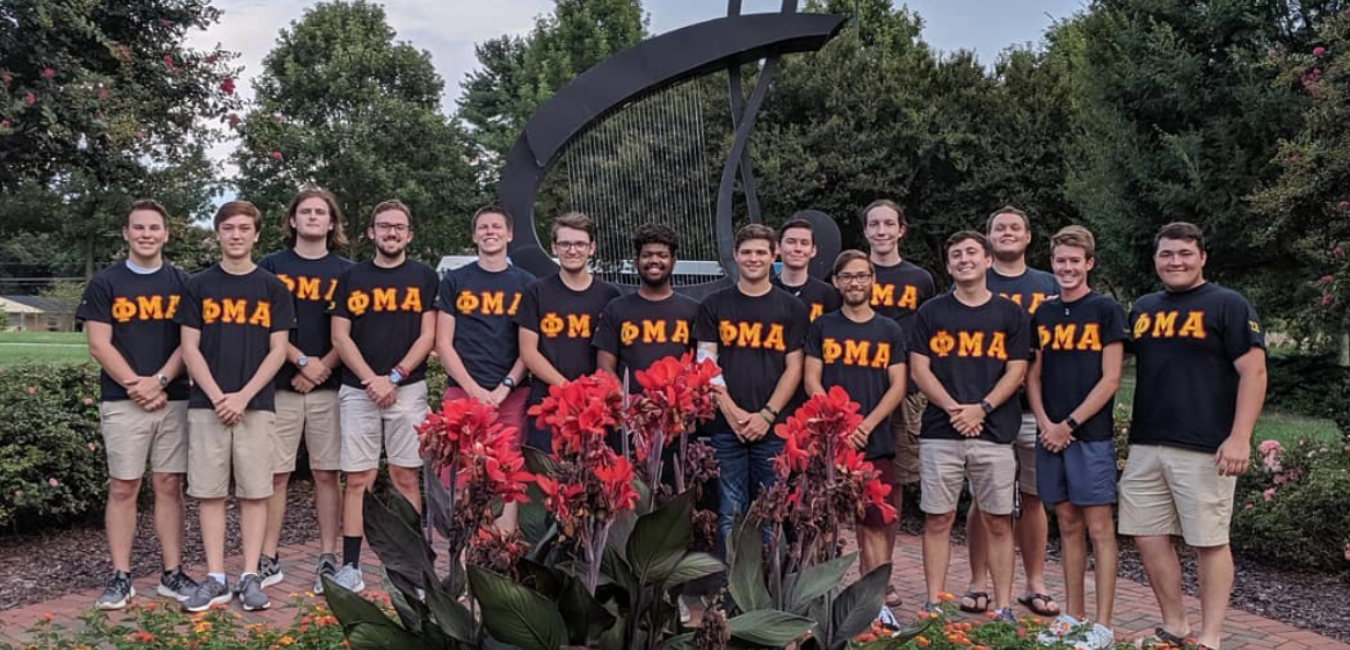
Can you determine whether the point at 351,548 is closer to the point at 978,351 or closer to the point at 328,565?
the point at 328,565

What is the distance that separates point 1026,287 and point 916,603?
1.60 meters

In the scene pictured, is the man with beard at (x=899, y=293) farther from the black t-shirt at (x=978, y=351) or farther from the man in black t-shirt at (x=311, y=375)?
the man in black t-shirt at (x=311, y=375)

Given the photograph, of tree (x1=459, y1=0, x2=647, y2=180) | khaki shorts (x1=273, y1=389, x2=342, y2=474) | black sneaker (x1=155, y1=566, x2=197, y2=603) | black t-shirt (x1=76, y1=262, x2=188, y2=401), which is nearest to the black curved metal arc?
khaki shorts (x1=273, y1=389, x2=342, y2=474)

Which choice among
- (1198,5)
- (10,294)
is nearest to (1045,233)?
(1198,5)

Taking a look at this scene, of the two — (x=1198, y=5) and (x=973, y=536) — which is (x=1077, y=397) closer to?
(x=973, y=536)

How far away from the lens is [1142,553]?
4.35 metres

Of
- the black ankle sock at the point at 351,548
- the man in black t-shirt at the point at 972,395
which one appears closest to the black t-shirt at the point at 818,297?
the man in black t-shirt at the point at 972,395

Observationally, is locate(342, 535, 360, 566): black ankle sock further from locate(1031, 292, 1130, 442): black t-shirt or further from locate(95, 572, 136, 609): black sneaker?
locate(1031, 292, 1130, 442): black t-shirt

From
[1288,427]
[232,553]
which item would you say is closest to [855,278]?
[232,553]

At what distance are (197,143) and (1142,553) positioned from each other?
6.83 meters

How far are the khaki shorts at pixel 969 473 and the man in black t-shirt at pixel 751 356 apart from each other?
677 millimetres

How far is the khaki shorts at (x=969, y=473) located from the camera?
4492 mm

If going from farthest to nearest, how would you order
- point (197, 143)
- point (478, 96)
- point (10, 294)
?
1. point (10, 294)
2. point (478, 96)
3. point (197, 143)

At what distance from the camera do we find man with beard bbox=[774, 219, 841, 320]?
4.98 meters
